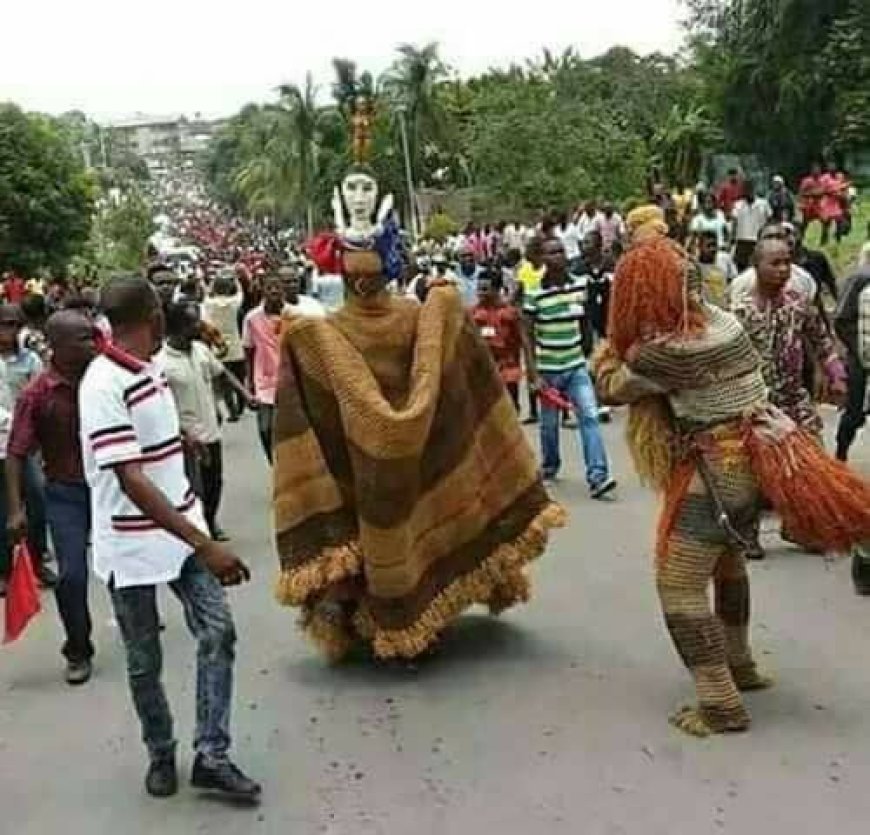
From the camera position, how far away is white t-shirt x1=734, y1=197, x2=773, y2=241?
2011 cm

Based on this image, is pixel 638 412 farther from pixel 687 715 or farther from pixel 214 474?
pixel 214 474

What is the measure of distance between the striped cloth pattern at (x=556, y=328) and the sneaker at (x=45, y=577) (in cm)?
365

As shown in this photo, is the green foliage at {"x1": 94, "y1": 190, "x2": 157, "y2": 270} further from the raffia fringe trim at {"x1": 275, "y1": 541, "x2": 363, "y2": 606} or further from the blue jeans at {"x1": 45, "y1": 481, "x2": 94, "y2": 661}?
the raffia fringe trim at {"x1": 275, "y1": 541, "x2": 363, "y2": 606}

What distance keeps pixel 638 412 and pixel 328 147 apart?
2026 inches

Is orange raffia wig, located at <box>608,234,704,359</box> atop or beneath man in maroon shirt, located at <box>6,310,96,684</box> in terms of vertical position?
atop

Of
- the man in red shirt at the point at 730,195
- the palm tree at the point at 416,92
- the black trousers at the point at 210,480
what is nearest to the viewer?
the black trousers at the point at 210,480

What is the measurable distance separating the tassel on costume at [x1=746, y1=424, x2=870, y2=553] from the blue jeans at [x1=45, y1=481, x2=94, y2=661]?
3118 millimetres

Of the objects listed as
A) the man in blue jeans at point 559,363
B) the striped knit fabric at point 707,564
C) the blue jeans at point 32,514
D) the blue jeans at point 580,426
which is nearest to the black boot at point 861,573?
the striped knit fabric at point 707,564

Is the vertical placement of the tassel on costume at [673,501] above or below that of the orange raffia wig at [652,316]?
below

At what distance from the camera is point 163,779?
5535 millimetres

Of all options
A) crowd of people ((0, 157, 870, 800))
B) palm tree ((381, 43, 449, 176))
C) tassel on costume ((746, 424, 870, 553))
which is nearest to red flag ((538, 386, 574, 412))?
crowd of people ((0, 157, 870, 800))

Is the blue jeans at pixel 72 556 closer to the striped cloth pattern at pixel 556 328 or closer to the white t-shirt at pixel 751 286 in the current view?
the white t-shirt at pixel 751 286

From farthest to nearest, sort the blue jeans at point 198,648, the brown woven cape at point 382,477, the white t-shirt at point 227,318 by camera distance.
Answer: the white t-shirt at point 227,318, the brown woven cape at point 382,477, the blue jeans at point 198,648

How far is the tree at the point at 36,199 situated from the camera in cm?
3800
